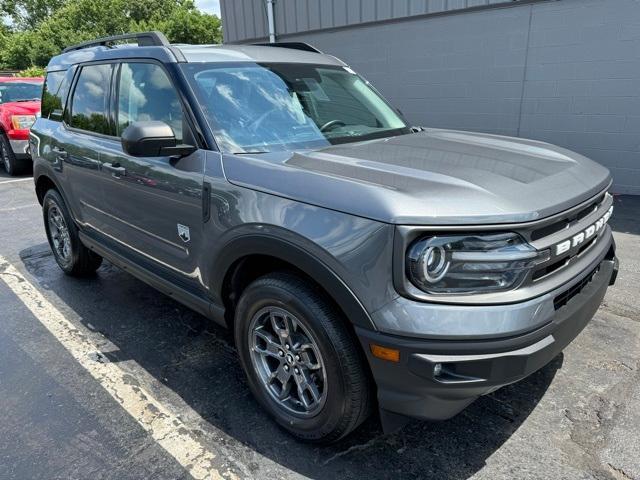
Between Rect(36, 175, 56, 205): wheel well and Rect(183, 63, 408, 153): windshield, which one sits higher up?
Rect(183, 63, 408, 153): windshield

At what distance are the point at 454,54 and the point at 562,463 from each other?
6513 millimetres

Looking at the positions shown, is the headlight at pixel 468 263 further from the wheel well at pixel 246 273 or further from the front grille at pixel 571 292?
the wheel well at pixel 246 273

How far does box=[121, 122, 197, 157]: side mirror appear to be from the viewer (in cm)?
257

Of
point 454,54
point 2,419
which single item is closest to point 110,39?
point 2,419

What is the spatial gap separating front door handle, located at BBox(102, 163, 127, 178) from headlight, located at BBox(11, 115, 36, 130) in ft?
25.1

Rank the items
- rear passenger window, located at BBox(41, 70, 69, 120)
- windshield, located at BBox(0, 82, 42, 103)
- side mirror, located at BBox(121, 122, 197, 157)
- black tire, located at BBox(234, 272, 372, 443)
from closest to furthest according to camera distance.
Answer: black tire, located at BBox(234, 272, 372, 443) < side mirror, located at BBox(121, 122, 197, 157) < rear passenger window, located at BBox(41, 70, 69, 120) < windshield, located at BBox(0, 82, 42, 103)

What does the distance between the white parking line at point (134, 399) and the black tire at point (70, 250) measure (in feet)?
1.35

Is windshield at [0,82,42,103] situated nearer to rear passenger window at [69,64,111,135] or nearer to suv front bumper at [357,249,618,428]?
rear passenger window at [69,64,111,135]

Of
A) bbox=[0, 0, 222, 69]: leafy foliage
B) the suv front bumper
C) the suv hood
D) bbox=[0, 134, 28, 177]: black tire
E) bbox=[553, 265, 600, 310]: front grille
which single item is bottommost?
bbox=[0, 134, 28, 177]: black tire

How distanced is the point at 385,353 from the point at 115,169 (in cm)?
227

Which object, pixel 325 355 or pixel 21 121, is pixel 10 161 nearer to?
pixel 21 121

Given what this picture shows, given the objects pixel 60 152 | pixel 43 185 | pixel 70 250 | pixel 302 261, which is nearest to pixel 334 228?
pixel 302 261

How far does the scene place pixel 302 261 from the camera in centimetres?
214

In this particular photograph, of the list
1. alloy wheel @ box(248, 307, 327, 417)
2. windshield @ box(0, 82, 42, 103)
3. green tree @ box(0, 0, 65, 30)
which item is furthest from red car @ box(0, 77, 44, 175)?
green tree @ box(0, 0, 65, 30)
